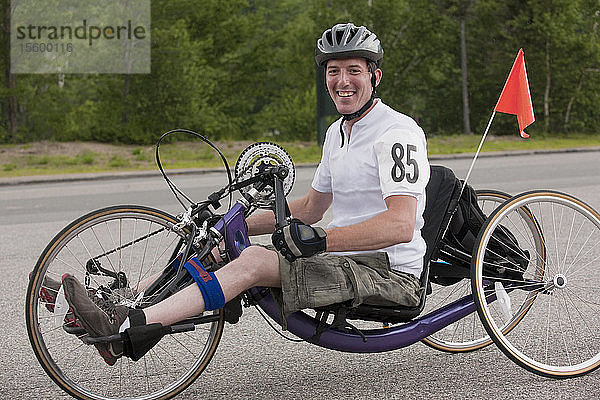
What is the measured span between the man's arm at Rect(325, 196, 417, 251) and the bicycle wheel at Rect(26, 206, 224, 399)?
25.4 inches

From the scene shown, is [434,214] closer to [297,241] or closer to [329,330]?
[329,330]

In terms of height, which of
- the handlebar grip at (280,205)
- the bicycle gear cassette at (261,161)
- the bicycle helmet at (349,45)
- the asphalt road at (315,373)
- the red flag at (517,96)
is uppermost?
the bicycle helmet at (349,45)

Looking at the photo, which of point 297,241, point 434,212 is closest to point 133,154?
point 434,212

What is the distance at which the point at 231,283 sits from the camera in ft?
11.2

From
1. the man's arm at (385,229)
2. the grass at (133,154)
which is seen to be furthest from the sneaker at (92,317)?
the grass at (133,154)

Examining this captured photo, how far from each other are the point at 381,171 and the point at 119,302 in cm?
118

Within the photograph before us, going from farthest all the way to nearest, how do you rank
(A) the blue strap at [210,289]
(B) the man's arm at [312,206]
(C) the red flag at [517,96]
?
(C) the red flag at [517,96] < (B) the man's arm at [312,206] < (A) the blue strap at [210,289]

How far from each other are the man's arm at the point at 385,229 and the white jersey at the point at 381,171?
0.18 feet

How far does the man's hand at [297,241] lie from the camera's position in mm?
3277

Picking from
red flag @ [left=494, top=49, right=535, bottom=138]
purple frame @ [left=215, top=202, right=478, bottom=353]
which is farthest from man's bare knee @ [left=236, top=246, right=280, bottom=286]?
red flag @ [left=494, top=49, right=535, bottom=138]

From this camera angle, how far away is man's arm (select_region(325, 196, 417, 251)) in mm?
3500

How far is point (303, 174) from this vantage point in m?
16.0

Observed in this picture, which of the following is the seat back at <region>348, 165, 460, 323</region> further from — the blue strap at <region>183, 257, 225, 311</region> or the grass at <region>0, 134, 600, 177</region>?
the grass at <region>0, 134, 600, 177</region>

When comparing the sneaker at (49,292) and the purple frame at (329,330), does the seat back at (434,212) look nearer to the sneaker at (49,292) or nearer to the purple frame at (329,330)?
the purple frame at (329,330)
